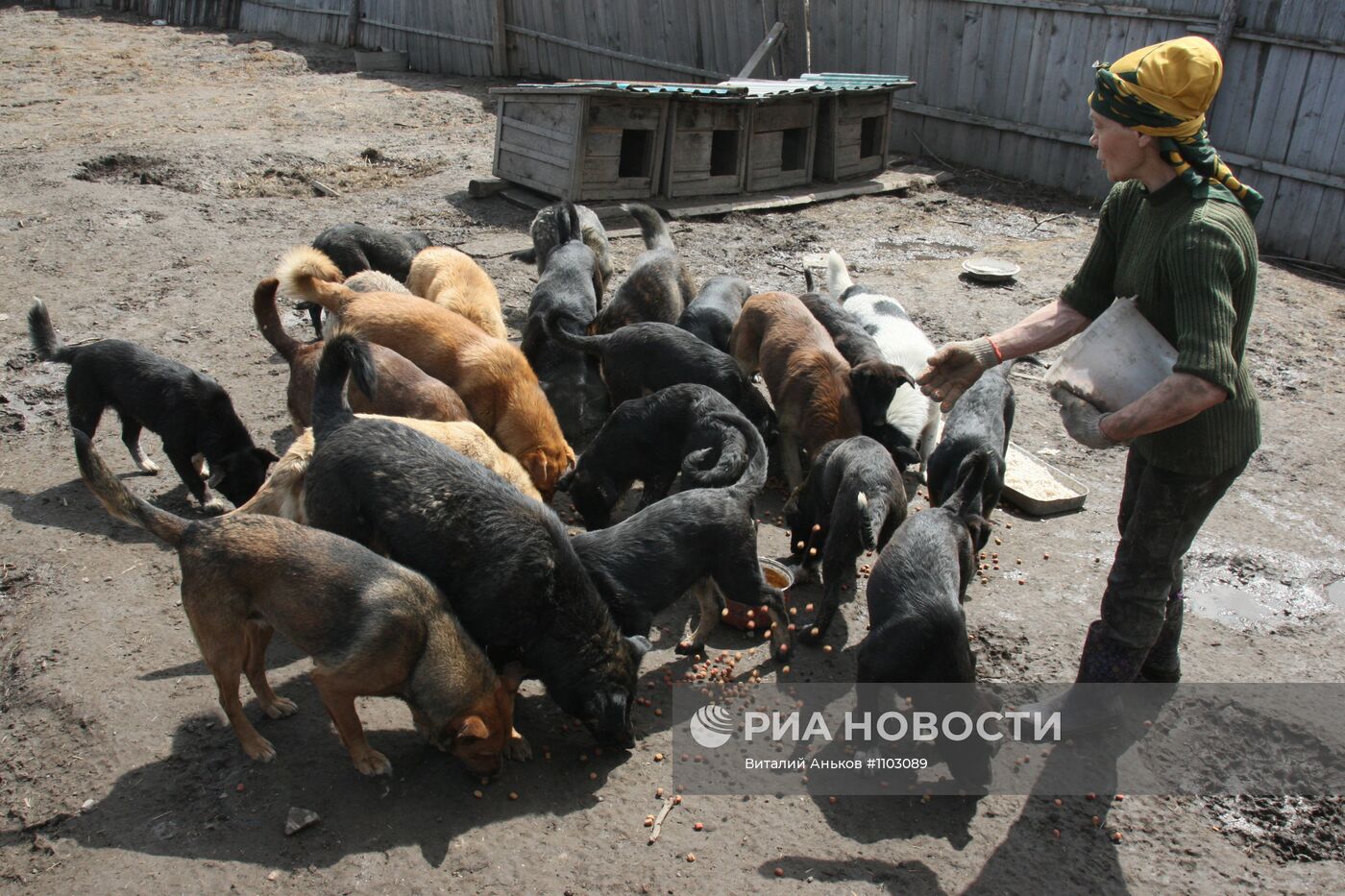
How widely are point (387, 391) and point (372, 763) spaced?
98.1 inches

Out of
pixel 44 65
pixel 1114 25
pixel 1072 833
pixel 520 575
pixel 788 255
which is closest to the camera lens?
pixel 1072 833

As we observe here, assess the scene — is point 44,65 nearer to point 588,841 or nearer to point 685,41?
point 685,41

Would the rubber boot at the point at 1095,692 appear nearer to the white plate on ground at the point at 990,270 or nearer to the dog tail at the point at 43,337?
the dog tail at the point at 43,337

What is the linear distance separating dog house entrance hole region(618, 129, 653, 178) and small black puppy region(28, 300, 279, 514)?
6.99 meters

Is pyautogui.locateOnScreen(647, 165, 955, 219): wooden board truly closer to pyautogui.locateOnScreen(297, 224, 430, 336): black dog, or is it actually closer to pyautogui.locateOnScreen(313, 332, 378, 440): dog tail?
pyautogui.locateOnScreen(297, 224, 430, 336): black dog

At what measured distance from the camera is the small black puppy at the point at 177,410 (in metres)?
6.23

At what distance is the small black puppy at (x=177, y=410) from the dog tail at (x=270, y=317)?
0.54 m

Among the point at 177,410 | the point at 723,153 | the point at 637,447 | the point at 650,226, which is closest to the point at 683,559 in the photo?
the point at 637,447

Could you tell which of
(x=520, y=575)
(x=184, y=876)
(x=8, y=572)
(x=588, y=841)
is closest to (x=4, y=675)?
(x=8, y=572)

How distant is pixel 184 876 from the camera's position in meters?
3.82

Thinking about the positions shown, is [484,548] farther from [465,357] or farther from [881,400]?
[881,400]

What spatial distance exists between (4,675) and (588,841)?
293 centimetres

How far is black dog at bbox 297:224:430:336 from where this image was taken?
28.7 ft

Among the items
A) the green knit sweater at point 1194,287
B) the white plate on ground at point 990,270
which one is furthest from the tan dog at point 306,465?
the white plate on ground at point 990,270
